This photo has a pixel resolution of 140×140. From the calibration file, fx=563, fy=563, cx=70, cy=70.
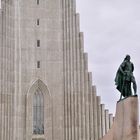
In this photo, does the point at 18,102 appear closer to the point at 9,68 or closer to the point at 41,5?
the point at 9,68

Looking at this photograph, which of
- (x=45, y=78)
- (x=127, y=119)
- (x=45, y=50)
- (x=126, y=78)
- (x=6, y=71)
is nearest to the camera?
(x=127, y=119)

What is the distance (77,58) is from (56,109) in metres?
4.17

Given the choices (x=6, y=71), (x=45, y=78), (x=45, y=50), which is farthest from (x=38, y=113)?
(x=45, y=50)

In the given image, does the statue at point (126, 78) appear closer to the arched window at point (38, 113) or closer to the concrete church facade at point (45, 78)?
the concrete church facade at point (45, 78)

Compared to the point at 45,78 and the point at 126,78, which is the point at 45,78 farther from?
the point at 126,78

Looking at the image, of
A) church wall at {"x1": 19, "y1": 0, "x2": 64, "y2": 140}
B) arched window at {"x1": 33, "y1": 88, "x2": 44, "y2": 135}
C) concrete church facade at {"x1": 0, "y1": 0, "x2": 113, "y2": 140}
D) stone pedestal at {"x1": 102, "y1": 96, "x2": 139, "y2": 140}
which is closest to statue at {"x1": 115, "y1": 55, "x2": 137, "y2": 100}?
stone pedestal at {"x1": 102, "y1": 96, "x2": 139, "y2": 140}

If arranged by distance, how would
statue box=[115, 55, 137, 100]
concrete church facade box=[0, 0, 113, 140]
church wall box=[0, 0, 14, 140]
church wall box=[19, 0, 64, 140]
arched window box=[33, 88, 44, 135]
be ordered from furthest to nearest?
church wall box=[19, 0, 64, 140], arched window box=[33, 88, 44, 135], concrete church facade box=[0, 0, 113, 140], church wall box=[0, 0, 14, 140], statue box=[115, 55, 137, 100]

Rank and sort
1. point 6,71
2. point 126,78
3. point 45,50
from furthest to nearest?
point 45,50 → point 6,71 → point 126,78

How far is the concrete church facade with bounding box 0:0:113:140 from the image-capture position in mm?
41188

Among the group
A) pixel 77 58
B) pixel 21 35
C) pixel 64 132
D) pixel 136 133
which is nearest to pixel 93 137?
pixel 64 132

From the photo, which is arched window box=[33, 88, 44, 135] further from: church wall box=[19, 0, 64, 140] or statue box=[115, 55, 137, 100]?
statue box=[115, 55, 137, 100]

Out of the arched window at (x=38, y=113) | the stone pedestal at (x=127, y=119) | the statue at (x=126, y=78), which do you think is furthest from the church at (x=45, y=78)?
the stone pedestal at (x=127, y=119)

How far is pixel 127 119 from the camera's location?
23.0m

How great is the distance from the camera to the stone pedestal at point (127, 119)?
22.7 metres
